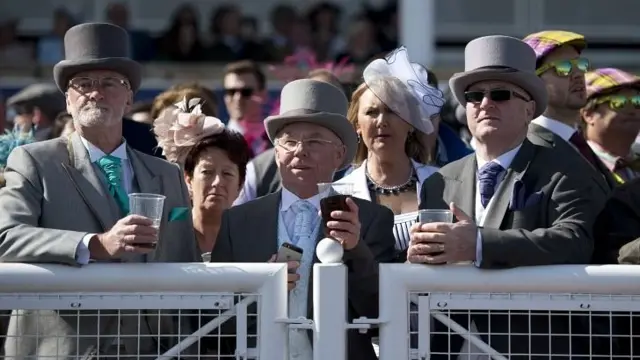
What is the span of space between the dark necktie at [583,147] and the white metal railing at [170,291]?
2.93 metres

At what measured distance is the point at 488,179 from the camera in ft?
19.9

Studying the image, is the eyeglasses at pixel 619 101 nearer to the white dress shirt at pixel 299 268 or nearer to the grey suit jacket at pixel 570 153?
the grey suit jacket at pixel 570 153

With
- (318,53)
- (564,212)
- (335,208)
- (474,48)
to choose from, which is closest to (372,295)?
(335,208)

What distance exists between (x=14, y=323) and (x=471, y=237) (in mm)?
1681

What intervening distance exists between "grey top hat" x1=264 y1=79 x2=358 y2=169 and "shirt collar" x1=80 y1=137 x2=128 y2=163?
1.96 feet

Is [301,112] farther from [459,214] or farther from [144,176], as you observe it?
[459,214]

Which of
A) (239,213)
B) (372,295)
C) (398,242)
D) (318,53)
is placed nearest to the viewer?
(372,295)

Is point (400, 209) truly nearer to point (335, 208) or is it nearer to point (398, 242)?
point (398, 242)

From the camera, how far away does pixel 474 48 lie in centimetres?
629

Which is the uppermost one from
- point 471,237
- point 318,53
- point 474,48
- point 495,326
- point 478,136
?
point 318,53

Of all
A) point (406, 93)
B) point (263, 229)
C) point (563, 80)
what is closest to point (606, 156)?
point (563, 80)

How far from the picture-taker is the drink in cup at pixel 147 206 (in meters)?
5.34

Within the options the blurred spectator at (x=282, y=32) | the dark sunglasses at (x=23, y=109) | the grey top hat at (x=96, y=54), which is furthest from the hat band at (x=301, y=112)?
the blurred spectator at (x=282, y=32)

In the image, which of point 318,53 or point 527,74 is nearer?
point 527,74
